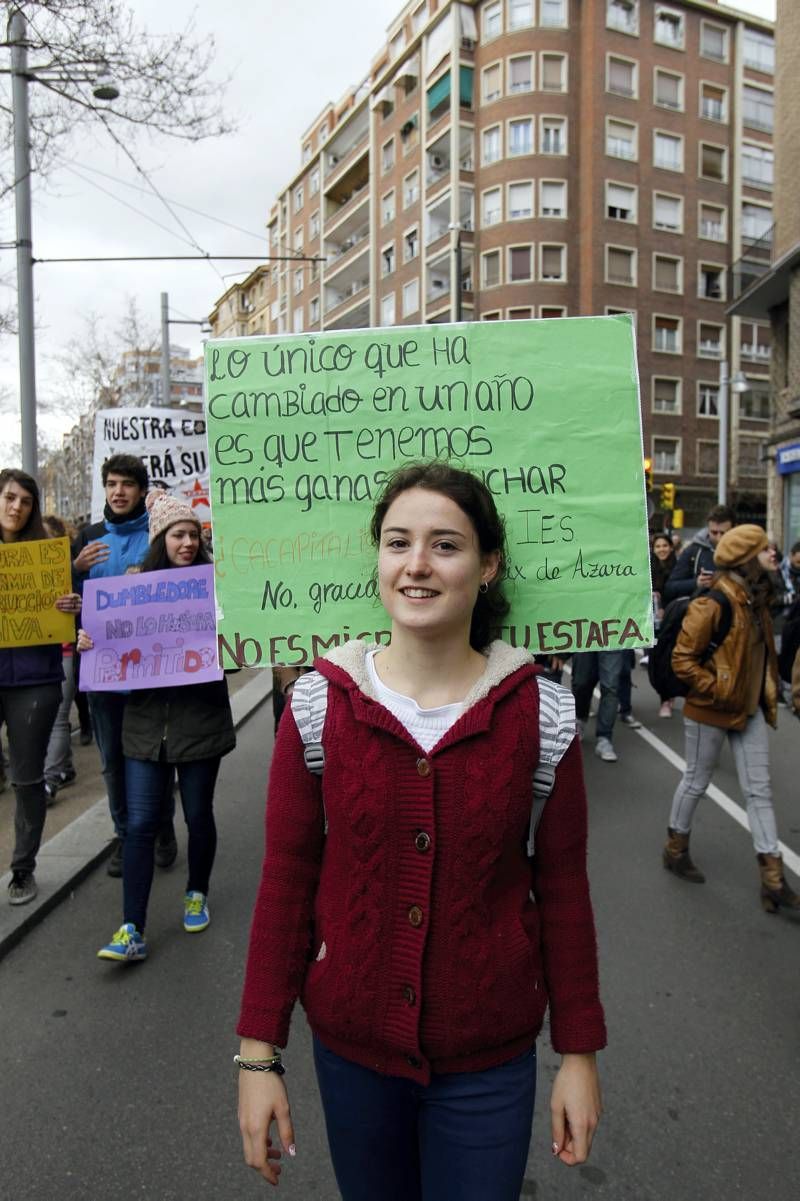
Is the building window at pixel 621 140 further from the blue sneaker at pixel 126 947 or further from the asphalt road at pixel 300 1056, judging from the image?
the blue sneaker at pixel 126 947

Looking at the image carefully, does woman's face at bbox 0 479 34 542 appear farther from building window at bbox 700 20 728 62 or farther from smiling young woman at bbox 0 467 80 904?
building window at bbox 700 20 728 62

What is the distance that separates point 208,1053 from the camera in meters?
3.17

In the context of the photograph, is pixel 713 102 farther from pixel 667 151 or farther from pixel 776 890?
pixel 776 890

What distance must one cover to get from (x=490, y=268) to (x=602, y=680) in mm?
36286

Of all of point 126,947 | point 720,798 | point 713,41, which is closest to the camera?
point 126,947

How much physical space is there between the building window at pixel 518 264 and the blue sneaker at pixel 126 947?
129 feet

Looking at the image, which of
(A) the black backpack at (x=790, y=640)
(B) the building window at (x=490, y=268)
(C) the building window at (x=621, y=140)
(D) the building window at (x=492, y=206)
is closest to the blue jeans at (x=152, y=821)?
(A) the black backpack at (x=790, y=640)

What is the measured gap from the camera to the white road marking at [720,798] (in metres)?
5.11

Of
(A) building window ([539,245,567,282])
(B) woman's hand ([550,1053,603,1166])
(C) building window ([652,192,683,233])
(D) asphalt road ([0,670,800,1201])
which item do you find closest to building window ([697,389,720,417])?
(C) building window ([652,192,683,233])

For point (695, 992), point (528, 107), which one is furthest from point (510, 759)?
point (528, 107)

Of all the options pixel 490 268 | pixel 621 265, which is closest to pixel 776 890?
pixel 490 268

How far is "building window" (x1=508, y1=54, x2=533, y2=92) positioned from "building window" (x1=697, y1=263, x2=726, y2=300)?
1152 cm

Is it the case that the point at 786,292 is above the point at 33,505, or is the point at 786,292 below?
above

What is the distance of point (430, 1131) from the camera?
1.62 meters
